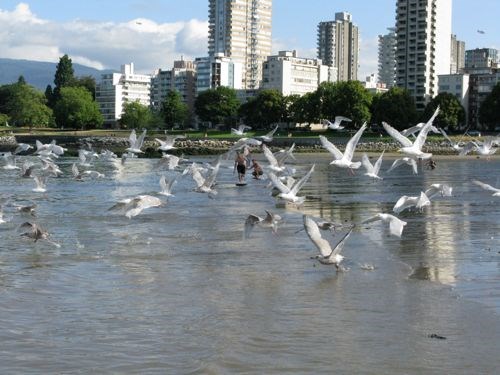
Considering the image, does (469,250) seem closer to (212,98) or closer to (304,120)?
(304,120)

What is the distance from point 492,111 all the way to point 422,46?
168 ft

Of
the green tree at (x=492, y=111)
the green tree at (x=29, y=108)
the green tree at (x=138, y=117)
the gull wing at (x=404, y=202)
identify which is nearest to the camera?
the gull wing at (x=404, y=202)

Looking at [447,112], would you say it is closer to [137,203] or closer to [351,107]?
[351,107]

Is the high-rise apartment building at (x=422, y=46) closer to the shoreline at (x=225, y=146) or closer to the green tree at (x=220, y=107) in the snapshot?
the green tree at (x=220, y=107)

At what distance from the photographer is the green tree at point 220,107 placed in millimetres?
160750

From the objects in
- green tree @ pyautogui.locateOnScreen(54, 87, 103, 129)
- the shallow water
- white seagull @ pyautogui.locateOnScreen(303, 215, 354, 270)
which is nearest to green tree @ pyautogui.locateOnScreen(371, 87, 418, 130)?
green tree @ pyautogui.locateOnScreen(54, 87, 103, 129)

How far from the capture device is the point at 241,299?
1123cm

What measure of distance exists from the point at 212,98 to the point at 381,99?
46808 millimetres

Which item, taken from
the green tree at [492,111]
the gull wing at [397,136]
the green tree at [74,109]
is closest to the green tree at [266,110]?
the green tree at [492,111]

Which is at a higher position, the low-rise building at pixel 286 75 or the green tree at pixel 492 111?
the low-rise building at pixel 286 75

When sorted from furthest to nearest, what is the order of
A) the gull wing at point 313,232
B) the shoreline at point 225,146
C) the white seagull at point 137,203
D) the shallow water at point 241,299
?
the shoreline at point 225,146 → the white seagull at point 137,203 → the gull wing at point 313,232 → the shallow water at point 241,299

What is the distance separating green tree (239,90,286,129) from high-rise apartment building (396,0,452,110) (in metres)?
39.5

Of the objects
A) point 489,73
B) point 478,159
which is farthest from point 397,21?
point 478,159

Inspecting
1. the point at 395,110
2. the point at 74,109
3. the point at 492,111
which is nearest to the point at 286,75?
the point at 74,109
